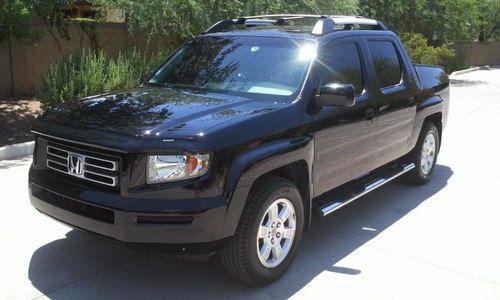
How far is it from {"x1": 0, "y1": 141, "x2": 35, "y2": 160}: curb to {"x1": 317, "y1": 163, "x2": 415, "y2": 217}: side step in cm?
474

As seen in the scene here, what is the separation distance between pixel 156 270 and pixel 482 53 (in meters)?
36.1

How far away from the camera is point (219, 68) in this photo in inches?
189

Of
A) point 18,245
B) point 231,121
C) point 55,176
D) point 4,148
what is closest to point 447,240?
point 231,121

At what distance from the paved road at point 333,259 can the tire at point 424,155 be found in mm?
279

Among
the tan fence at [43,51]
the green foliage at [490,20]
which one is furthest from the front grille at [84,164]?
the green foliage at [490,20]

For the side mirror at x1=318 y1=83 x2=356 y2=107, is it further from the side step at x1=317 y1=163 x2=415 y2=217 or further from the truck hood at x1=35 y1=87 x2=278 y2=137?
the side step at x1=317 y1=163 x2=415 y2=217

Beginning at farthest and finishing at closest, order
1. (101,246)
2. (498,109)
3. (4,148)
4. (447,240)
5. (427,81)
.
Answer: (498,109) < (4,148) < (427,81) < (447,240) < (101,246)

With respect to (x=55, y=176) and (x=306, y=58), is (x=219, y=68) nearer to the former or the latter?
(x=306, y=58)

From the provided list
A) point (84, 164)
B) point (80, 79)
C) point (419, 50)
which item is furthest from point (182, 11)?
point (419, 50)

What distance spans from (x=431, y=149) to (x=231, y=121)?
13.1ft

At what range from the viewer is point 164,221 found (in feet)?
11.0

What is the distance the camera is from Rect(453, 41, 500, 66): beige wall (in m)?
33.2

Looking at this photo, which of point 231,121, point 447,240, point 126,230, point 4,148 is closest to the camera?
point 126,230

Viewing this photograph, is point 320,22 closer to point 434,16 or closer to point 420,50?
point 420,50
